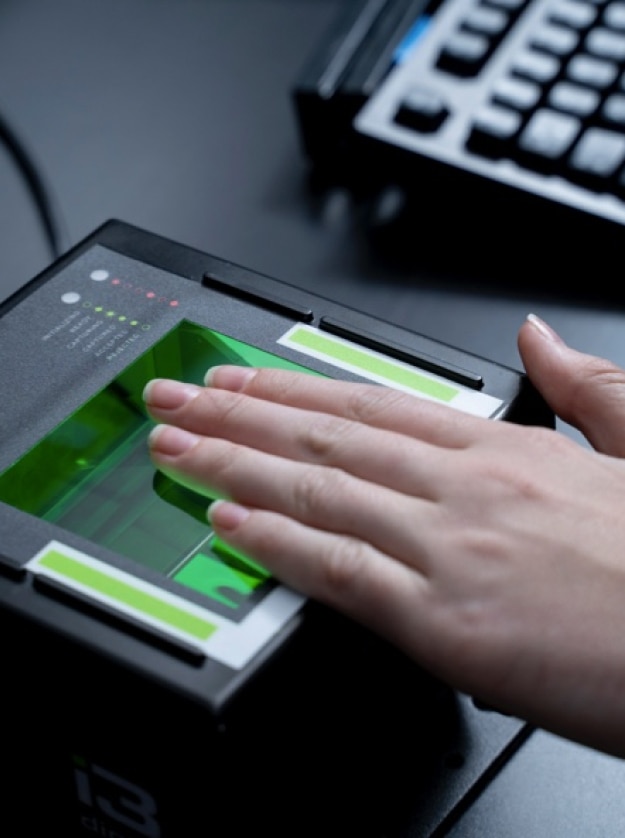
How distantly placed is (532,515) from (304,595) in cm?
10

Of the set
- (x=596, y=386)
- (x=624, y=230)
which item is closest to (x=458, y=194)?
(x=624, y=230)

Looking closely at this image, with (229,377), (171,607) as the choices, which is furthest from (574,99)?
(171,607)

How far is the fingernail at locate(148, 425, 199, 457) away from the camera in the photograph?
51cm

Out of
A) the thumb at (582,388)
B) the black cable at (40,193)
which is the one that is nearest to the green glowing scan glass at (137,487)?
the thumb at (582,388)

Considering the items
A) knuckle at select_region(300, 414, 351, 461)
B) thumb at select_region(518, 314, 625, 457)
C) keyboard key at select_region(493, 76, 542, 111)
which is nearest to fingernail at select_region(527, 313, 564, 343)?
thumb at select_region(518, 314, 625, 457)

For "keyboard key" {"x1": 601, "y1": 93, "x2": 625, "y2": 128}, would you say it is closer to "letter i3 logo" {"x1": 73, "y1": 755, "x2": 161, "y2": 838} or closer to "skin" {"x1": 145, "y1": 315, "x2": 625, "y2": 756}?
"skin" {"x1": 145, "y1": 315, "x2": 625, "y2": 756}

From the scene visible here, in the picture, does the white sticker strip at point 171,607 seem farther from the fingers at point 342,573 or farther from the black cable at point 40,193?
the black cable at point 40,193

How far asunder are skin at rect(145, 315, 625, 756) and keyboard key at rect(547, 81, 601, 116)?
0.25 meters

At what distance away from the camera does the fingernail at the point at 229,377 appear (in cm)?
54

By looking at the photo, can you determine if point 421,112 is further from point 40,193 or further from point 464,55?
point 40,193

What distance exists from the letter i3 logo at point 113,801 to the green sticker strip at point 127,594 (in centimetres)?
7

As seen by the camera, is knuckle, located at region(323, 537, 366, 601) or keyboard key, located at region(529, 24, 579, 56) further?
keyboard key, located at region(529, 24, 579, 56)

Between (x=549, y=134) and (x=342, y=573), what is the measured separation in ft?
1.23

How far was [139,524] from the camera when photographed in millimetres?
494
